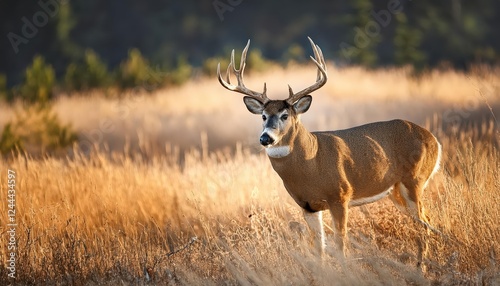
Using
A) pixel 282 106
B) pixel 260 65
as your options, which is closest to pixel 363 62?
pixel 260 65

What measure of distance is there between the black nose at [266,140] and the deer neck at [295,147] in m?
0.30

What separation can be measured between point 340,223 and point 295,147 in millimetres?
692

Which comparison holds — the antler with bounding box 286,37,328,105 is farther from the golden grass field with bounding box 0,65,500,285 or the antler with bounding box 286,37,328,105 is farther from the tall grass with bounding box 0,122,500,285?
the tall grass with bounding box 0,122,500,285

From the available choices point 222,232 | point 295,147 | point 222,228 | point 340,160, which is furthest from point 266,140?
point 222,228

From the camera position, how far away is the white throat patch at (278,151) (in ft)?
22.2

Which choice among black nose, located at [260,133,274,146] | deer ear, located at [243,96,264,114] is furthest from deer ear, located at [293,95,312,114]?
black nose, located at [260,133,274,146]

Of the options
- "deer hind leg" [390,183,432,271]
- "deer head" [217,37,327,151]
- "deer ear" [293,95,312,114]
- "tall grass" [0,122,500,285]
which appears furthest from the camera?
"deer hind leg" [390,183,432,271]

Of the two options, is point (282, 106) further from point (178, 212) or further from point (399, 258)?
point (178, 212)

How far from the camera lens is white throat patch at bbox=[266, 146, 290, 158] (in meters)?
6.78

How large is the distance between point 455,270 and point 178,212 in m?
3.70

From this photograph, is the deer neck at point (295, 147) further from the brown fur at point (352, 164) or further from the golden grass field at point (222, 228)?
the golden grass field at point (222, 228)

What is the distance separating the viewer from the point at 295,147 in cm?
686

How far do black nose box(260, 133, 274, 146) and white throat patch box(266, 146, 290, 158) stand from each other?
0.92ft

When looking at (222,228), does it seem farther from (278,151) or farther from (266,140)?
(266,140)
